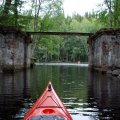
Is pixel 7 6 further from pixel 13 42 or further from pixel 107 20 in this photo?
pixel 107 20

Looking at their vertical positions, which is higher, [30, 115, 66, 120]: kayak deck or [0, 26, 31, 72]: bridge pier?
[0, 26, 31, 72]: bridge pier

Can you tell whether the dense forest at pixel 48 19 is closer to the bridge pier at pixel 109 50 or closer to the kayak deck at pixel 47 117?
the bridge pier at pixel 109 50

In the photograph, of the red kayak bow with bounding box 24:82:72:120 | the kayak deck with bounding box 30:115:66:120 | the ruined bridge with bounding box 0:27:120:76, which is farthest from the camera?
the ruined bridge with bounding box 0:27:120:76

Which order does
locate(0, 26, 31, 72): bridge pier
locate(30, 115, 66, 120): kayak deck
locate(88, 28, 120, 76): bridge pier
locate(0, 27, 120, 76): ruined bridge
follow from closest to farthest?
1. locate(30, 115, 66, 120): kayak deck
2. locate(0, 26, 31, 72): bridge pier
3. locate(0, 27, 120, 76): ruined bridge
4. locate(88, 28, 120, 76): bridge pier

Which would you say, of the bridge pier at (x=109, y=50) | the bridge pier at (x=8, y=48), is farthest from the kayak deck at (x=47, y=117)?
the bridge pier at (x=8, y=48)

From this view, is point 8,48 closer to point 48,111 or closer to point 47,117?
point 48,111

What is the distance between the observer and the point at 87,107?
14.3m

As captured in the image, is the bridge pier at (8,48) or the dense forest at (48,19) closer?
the bridge pier at (8,48)

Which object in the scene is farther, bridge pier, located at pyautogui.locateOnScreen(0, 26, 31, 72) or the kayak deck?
bridge pier, located at pyautogui.locateOnScreen(0, 26, 31, 72)

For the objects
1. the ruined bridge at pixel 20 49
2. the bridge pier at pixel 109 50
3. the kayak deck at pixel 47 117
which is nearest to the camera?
the kayak deck at pixel 47 117

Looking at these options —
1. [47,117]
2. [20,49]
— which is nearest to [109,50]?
[20,49]

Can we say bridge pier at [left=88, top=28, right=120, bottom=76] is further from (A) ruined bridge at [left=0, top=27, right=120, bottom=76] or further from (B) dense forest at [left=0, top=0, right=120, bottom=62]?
(B) dense forest at [left=0, top=0, right=120, bottom=62]

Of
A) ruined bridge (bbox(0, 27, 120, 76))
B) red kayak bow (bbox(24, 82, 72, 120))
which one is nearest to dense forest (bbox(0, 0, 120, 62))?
ruined bridge (bbox(0, 27, 120, 76))

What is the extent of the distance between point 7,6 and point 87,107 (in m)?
31.6
